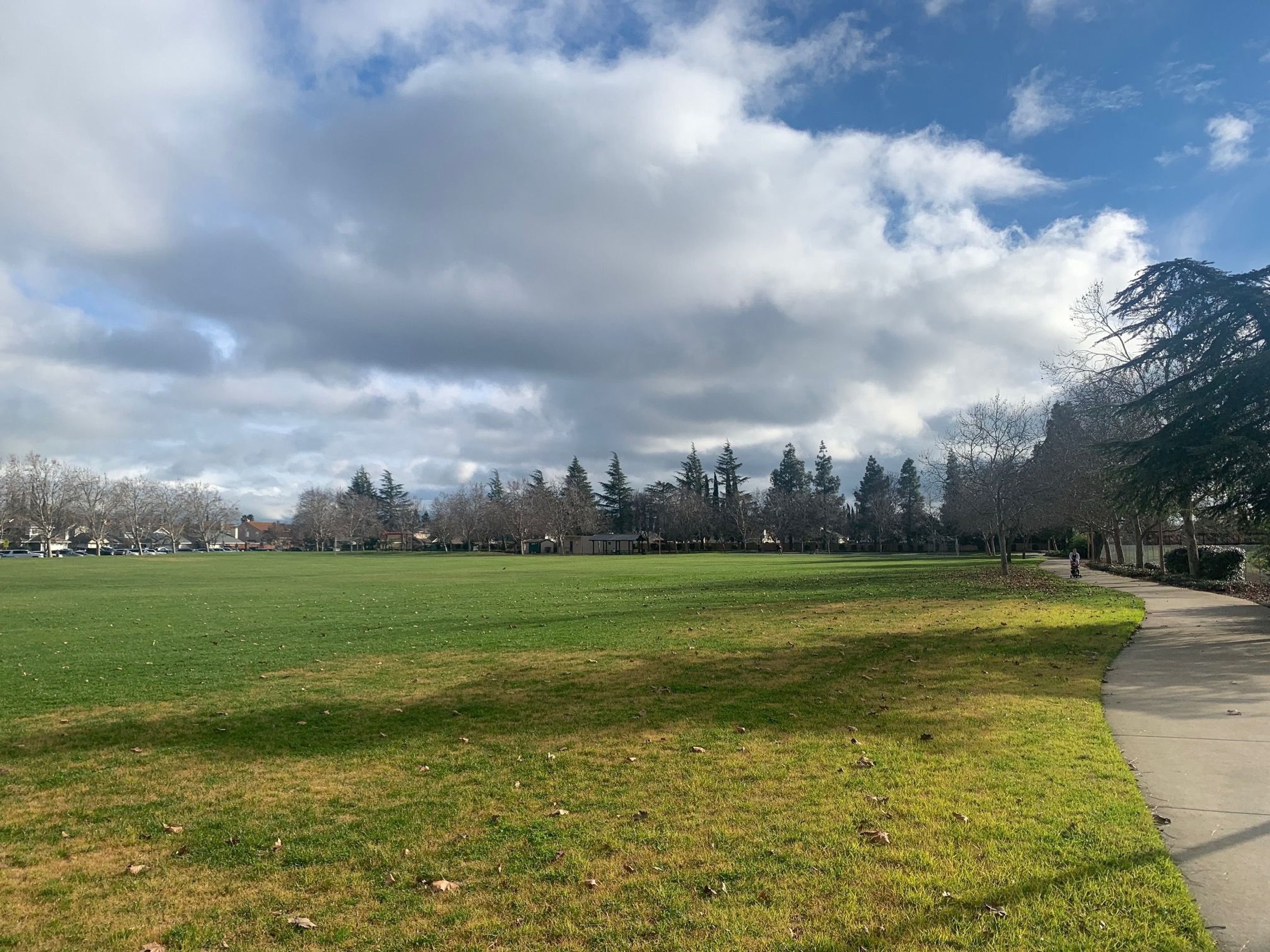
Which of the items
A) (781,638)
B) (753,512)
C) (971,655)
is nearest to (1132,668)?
(971,655)

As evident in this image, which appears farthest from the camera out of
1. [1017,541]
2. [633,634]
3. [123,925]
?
[1017,541]

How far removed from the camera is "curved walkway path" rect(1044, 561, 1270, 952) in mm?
4406

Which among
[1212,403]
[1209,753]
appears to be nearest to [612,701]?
[1209,753]

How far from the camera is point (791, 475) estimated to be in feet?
470

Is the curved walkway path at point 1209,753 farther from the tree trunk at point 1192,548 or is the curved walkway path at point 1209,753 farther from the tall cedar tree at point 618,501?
the tall cedar tree at point 618,501

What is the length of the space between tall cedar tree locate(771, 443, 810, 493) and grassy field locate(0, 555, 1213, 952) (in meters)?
128

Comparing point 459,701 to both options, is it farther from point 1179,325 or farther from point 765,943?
point 1179,325

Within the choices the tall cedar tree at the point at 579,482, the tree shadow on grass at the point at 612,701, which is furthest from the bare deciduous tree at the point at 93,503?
the tree shadow on grass at the point at 612,701

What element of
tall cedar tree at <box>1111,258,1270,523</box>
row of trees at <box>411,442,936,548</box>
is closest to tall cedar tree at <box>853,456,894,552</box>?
row of trees at <box>411,442,936,548</box>

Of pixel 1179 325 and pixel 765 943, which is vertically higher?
pixel 1179 325

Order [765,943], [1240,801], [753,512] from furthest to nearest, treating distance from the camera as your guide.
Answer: [753,512], [1240,801], [765,943]

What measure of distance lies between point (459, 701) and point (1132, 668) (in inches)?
385

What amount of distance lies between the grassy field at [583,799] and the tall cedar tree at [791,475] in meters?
128

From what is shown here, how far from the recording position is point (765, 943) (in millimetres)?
3930
